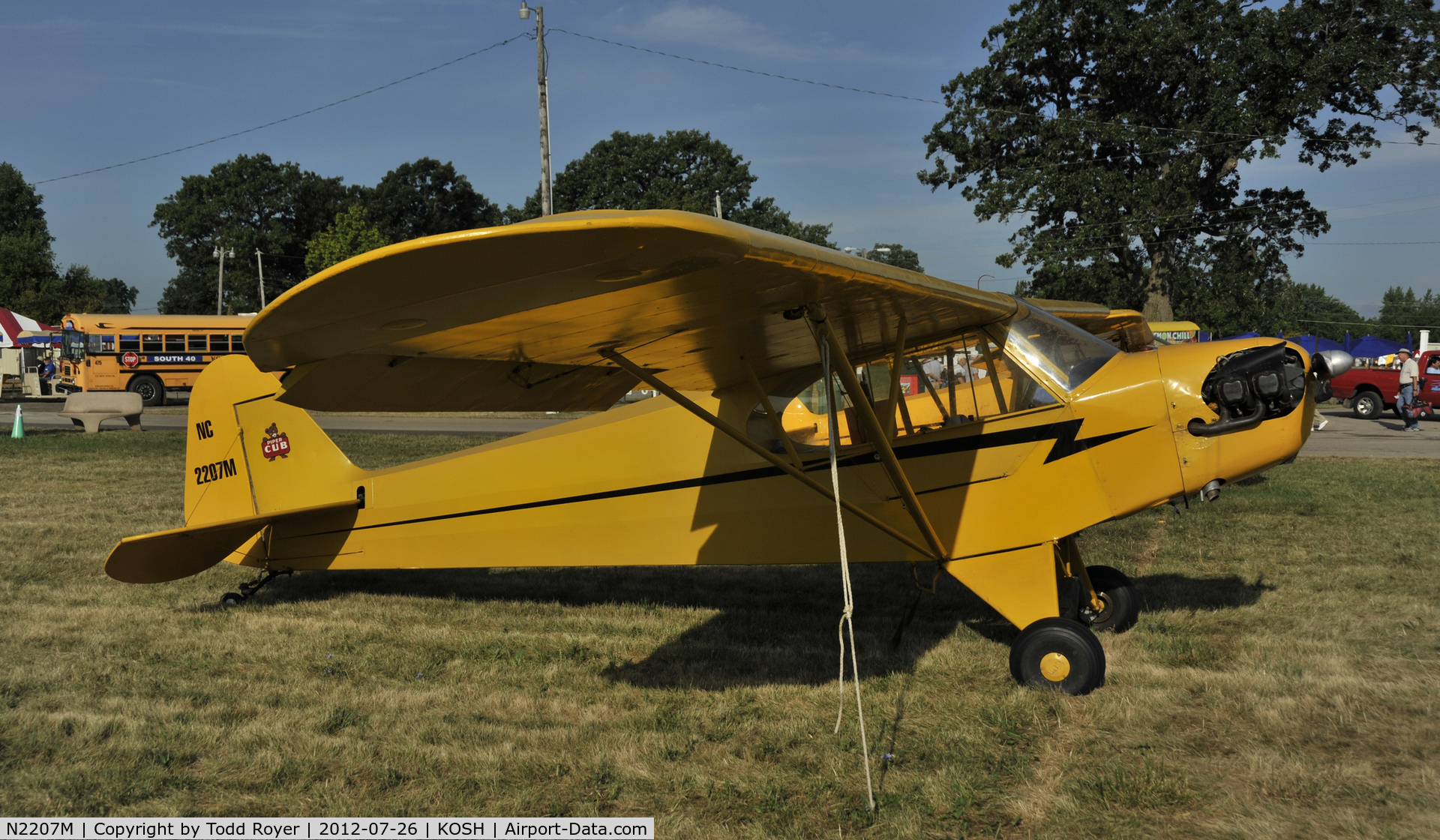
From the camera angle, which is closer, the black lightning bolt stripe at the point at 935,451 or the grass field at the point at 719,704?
the grass field at the point at 719,704

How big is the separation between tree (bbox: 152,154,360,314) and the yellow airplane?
266ft

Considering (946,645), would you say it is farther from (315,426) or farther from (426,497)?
(315,426)

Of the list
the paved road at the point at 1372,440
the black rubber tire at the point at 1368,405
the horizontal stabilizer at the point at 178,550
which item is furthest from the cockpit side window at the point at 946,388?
the black rubber tire at the point at 1368,405

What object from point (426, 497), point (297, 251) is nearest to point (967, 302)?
point (426, 497)

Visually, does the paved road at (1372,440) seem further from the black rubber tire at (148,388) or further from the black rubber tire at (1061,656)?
the black rubber tire at (148,388)

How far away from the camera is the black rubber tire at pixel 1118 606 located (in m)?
5.93

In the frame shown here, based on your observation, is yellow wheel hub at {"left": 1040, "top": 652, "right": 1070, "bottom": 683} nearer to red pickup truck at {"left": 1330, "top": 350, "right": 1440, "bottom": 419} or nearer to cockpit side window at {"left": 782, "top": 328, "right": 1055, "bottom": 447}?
cockpit side window at {"left": 782, "top": 328, "right": 1055, "bottom": 447}

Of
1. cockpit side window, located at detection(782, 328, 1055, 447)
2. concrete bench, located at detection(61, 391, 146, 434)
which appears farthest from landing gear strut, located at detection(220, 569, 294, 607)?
concrete bench, located at detection(61, 391, 146, 434)

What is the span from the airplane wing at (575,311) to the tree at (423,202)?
7459cm

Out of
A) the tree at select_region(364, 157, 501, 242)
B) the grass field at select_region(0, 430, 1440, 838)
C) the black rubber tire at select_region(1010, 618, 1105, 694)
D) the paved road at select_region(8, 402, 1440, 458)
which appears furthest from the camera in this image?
the tree at select_region(364, 157, 501, 242)

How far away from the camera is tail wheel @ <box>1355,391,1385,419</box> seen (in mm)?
24547

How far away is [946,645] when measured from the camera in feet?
18.4

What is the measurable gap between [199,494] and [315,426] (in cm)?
103

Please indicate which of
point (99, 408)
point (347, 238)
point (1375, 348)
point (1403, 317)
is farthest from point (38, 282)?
point (1403, 317)
